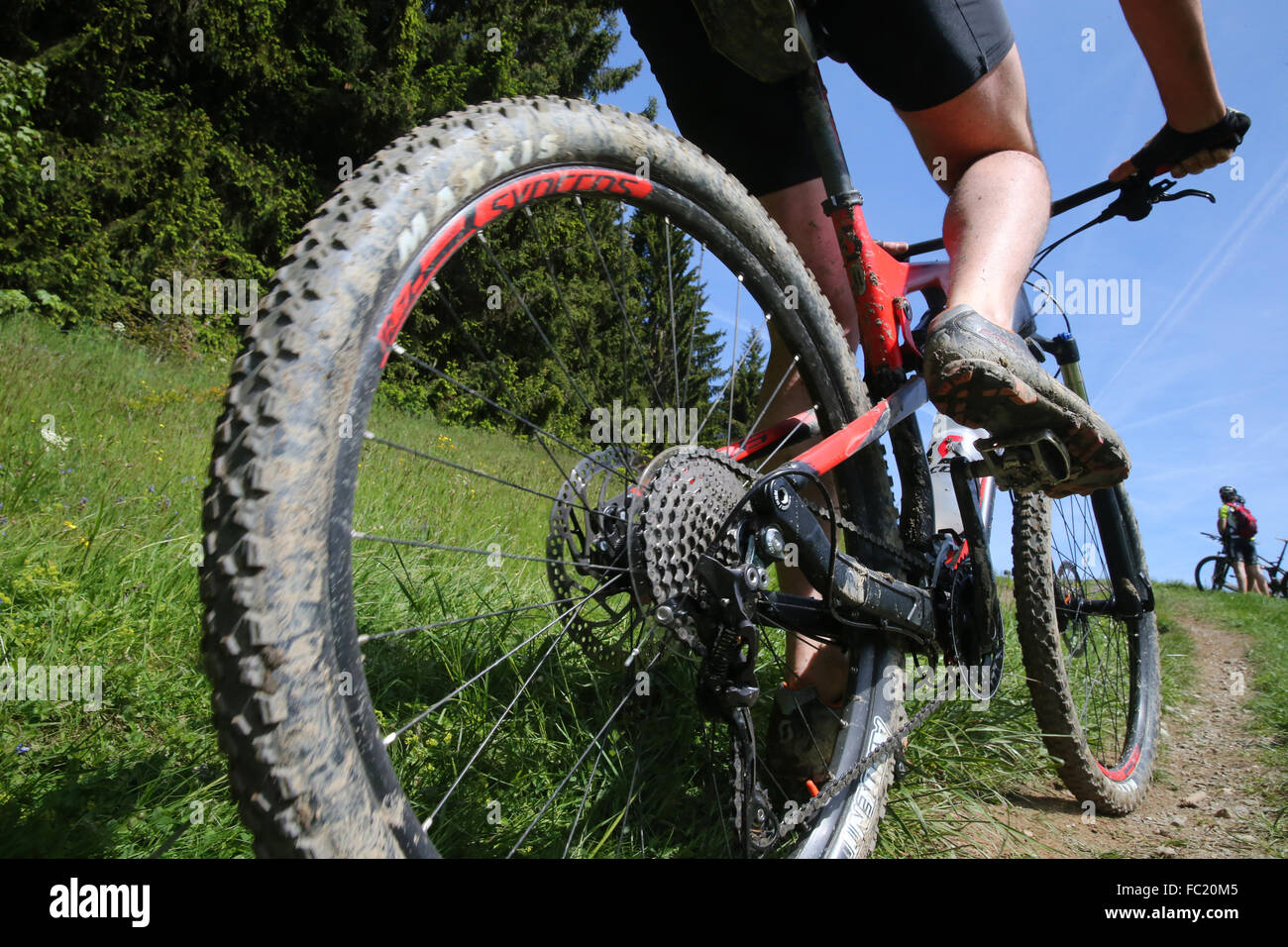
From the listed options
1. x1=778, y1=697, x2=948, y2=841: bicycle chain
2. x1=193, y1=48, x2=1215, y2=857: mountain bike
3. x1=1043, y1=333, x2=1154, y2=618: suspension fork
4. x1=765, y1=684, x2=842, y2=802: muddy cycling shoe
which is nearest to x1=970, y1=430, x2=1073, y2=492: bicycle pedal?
x1=193, y1=48, x2=1215, y2=857: mountain bike

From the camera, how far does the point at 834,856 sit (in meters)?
1.42

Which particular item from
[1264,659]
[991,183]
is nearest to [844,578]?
[991,183]

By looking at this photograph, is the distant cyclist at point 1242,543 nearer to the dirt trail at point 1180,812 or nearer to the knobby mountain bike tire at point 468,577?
the dirt trail at point 1180,812

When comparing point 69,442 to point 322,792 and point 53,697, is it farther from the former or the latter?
point 322,792

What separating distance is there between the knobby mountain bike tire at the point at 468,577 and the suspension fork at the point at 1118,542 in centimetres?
123

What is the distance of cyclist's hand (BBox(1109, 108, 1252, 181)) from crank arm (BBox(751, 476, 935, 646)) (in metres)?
1.40

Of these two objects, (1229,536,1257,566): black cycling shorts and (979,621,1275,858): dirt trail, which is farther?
(1229,536,1257,566): black cycling shorts

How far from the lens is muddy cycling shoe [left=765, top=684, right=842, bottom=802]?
1732 millimetres

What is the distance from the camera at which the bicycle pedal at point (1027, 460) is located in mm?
1519

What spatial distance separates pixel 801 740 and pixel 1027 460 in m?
0.79

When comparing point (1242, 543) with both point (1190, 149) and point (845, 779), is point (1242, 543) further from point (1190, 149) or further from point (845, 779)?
point (845, 779)

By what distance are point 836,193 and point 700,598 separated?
967 millimetres

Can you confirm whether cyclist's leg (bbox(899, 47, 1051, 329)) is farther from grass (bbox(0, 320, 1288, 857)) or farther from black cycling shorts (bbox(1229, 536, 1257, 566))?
black cycling shorts (bbox(1229, 536, 1257, 566))

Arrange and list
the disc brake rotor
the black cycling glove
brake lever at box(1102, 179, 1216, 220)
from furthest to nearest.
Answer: brake lever at box(1102, 179, 1216, 220)
the black cycling glove
the disc brake rotor
